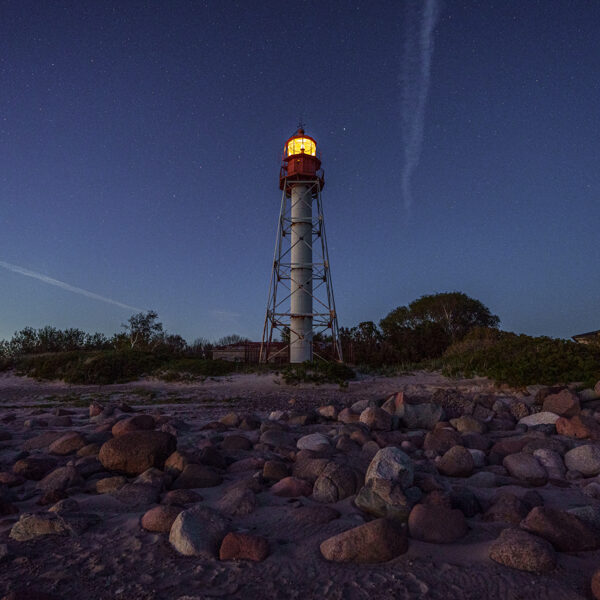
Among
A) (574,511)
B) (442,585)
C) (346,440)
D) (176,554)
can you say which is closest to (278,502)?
(176,554)

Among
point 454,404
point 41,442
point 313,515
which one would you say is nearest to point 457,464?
point 313,515

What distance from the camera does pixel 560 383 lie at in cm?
898

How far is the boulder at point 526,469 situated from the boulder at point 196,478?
255cm

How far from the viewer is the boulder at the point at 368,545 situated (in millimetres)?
2035

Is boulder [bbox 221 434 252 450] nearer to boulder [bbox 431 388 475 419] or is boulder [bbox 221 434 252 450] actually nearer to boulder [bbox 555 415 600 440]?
boulder [bbox 431 388 475 419]

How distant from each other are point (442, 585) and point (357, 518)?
2.60 feet

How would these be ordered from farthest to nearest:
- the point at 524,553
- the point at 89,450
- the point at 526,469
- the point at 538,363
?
the point at 538,363 < the point at 89,450 < the point at 526,469 < the point at 524,553

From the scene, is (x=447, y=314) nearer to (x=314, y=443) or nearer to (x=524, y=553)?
(x=314, y=443)

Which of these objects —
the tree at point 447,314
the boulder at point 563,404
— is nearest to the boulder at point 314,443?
the boulder at point 563,404

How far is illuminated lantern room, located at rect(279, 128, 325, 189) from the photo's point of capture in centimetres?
2344

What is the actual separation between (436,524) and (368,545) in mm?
500

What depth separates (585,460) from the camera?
12.0 ft

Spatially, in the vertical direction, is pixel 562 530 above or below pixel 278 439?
below

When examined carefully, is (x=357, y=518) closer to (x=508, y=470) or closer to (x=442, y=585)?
(x=442, y=585)
